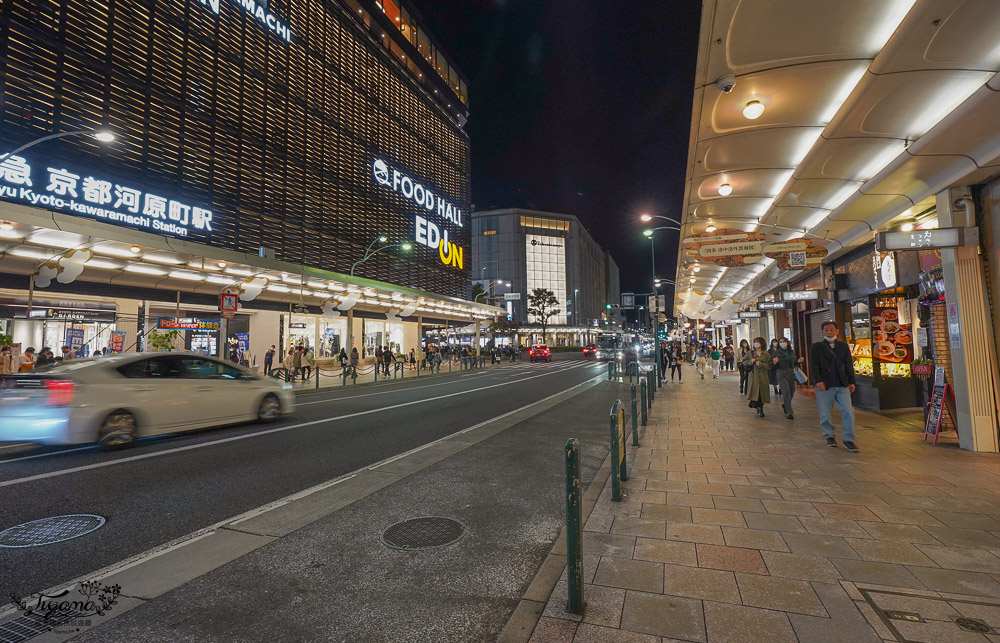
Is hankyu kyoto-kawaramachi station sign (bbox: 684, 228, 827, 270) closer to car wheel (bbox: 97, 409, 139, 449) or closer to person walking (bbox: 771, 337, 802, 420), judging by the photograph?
person walking (bbox: 771, 337, 802, 420)

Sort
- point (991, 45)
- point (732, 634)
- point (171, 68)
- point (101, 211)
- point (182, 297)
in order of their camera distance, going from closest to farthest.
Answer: point (732, 634) → point (991, 45) → point (101, 211) → point (182, 297) → point (171, 68)

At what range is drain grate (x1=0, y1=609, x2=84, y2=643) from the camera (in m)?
2.51

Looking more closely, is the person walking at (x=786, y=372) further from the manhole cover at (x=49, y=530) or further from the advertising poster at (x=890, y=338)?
the manhole cover at (x=49, y=530)

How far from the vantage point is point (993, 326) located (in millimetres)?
6734

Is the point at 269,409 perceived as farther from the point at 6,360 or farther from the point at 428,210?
the point at 428,210

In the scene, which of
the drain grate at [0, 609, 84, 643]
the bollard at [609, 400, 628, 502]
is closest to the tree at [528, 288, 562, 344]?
the bollard at [609, 400, 628, 502]

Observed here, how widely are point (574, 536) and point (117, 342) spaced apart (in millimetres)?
22668

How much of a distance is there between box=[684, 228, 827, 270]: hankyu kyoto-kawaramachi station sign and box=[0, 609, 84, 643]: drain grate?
1201 centimetres

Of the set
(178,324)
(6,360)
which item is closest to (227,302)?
(178,324)

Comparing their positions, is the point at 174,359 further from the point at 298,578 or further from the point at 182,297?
the point at 182,297

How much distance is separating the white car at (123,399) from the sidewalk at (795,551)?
7452 mm

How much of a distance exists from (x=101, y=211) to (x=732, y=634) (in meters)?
25.7

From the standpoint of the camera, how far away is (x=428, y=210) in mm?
46031

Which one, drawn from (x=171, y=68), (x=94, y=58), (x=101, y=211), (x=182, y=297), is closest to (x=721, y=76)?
(x=182, y=297)
